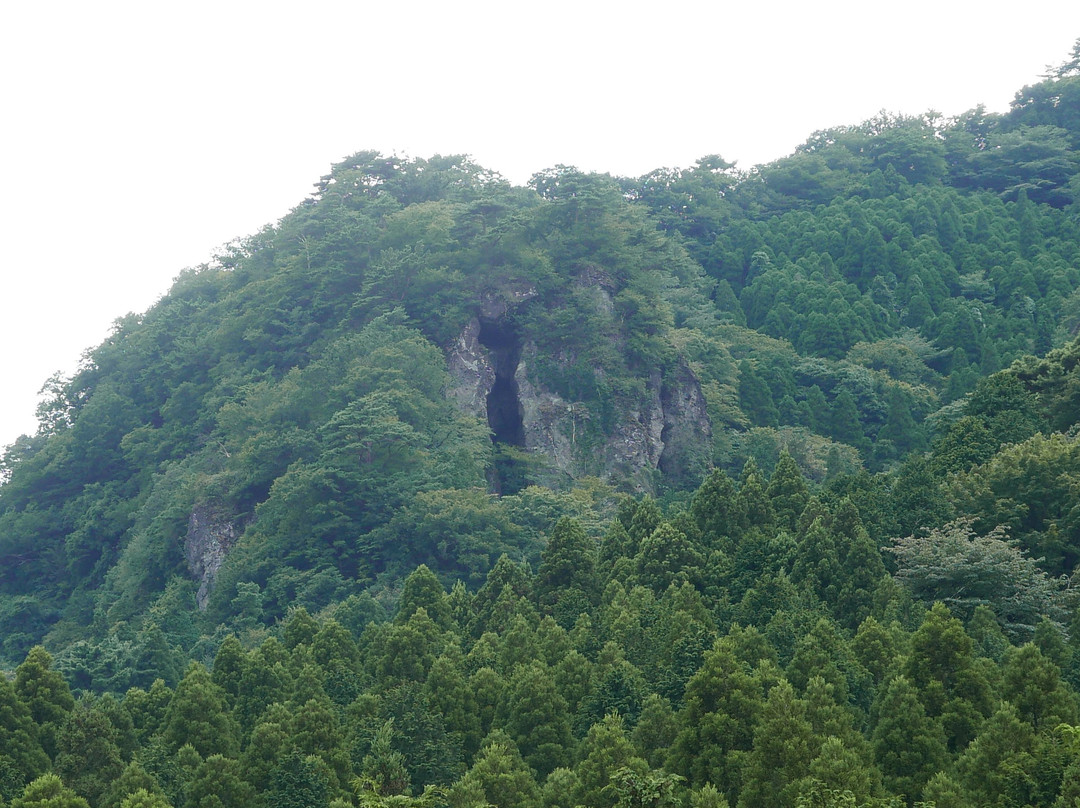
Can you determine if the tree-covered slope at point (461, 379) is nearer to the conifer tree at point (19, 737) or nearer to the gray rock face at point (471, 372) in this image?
the gray rock face at point (471, 372)

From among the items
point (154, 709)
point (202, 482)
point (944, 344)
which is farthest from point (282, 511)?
point (944, 344)

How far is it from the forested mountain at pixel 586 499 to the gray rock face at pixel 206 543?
0.42 feet

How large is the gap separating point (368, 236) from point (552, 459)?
39.3ft

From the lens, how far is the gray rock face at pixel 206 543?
146 ft

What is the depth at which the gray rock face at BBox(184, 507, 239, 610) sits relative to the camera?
4438cm

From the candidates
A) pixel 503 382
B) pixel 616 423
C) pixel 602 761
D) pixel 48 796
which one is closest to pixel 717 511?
pixel 602 761

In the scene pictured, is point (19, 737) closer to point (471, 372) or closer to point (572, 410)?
point (572, 410)

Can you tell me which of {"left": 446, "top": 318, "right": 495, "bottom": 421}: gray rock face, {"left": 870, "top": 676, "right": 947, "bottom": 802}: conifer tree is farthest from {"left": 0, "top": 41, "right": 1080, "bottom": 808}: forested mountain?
{"left": 446, "top": 318, "right": 495, "bottom": 421}: gray rock face

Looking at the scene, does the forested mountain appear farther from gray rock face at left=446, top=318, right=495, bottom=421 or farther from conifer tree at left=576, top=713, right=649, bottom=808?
gray rock face at left=446, top=318, right=495, bottom=421

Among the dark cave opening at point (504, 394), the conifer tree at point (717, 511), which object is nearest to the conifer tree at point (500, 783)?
the conifer tree at point (717, 511)

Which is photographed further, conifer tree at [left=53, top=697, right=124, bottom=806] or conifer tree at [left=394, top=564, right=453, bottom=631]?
conifer tree at [left=394, top=564, right=453, bottom=631]

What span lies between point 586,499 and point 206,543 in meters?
12.3

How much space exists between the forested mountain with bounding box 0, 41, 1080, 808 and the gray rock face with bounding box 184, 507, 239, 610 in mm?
128

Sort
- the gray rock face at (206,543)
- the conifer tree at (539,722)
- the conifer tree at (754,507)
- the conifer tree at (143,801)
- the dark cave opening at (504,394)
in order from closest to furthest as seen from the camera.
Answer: the conifer tree at (143,801)
the conifer tree at (539,722)
the conifer tree at (754,507)
the gray rock face at (206,543)
the dark cave opening at (504,394)
